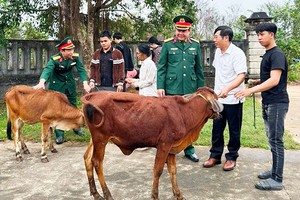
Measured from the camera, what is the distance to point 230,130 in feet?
17.1

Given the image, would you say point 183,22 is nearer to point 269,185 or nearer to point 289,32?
point 269,185

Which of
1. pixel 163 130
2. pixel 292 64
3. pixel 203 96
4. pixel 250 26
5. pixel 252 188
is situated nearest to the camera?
pixel 163 130

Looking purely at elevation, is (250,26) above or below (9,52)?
above

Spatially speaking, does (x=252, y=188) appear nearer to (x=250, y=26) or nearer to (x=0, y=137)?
(x=0, y=137)

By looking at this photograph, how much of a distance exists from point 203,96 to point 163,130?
25.5 inches

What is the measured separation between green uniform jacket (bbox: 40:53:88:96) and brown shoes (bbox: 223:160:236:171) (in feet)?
9.03

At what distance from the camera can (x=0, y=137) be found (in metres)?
7.12

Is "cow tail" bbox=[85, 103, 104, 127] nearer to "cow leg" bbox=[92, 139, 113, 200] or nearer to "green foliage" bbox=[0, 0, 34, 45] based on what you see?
"cow leg" bbox=[92, 139, 113, 200]

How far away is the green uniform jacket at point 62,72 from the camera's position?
21.1 feet

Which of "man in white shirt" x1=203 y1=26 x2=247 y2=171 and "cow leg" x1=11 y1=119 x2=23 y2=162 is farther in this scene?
"cow leg" x1=11 y1=119 x2=23 y2=162

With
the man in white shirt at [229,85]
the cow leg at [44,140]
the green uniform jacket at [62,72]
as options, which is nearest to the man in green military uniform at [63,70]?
the green uniform jacket at [62,72]

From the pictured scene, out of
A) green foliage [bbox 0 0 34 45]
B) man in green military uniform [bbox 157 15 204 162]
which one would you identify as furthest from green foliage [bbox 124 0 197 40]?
man in green military uniform [bbox 157 15 204 162]

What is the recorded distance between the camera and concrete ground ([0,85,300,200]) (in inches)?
172

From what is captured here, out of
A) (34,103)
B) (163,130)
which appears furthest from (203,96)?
(34,103)
